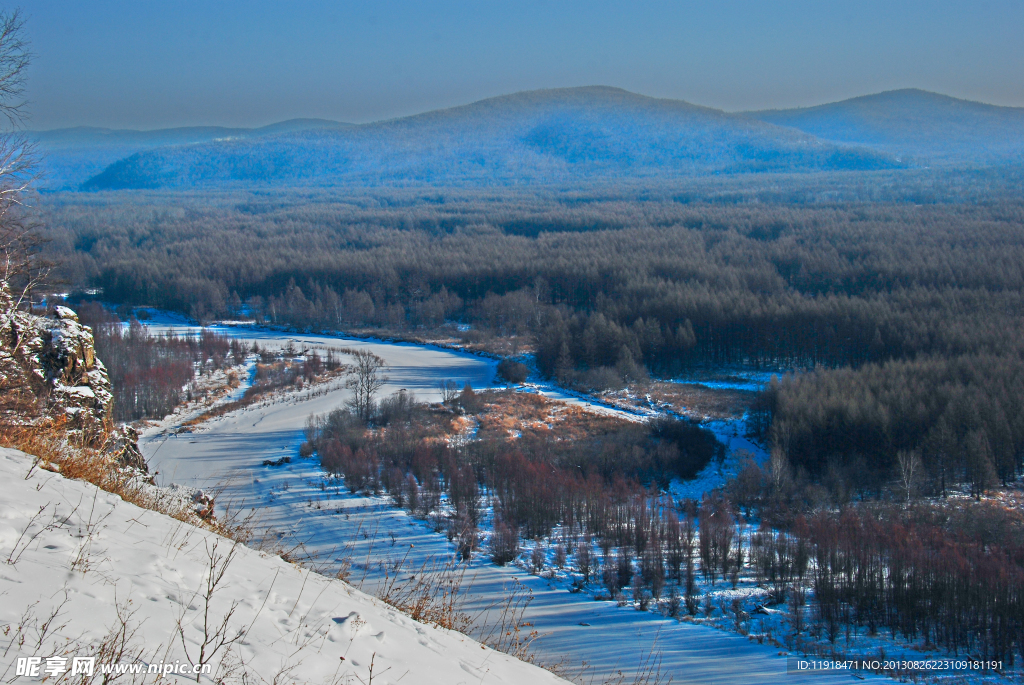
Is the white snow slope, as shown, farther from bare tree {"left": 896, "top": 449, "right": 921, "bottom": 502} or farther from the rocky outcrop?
bare tree {"left": 896, "top": 449, "right": 921, "bottom": 502}

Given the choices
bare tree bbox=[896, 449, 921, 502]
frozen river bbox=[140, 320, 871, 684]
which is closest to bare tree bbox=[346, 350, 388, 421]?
frozen river bbox=[140, 320, 871, 684]

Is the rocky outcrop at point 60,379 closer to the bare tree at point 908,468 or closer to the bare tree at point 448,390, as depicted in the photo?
the bare tree at point 908,468

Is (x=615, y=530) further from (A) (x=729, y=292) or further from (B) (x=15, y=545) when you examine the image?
(A) (x=729, y=292)

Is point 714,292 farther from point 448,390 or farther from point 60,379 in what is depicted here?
point 60,379

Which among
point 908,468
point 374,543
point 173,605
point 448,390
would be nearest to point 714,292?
point 448,390

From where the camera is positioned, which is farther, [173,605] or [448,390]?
[448,390]

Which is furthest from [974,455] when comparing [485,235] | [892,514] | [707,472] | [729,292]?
[485,235]

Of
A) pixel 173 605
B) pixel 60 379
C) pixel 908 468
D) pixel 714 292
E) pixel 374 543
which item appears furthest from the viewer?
pixel 714 292

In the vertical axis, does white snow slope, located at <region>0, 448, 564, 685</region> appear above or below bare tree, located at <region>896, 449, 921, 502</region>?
above
